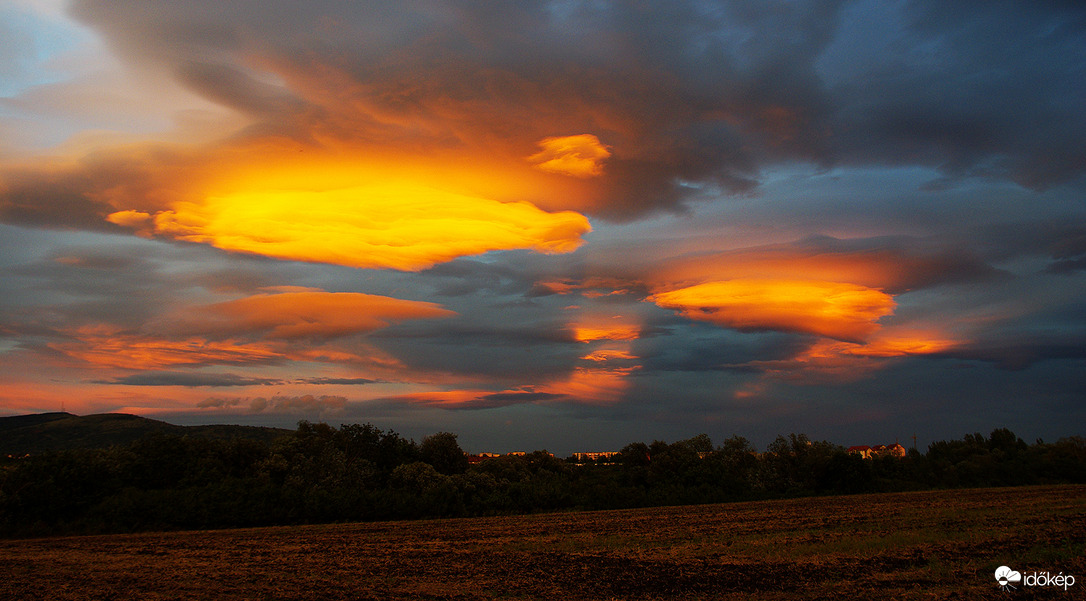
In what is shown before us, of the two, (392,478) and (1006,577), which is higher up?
(1006,577)

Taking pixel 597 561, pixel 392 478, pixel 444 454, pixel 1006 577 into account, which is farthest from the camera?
pixel 444 454

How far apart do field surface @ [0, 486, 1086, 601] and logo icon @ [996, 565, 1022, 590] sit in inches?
9.2

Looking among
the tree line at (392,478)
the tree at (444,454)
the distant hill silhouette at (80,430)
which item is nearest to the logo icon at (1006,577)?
the tree line at (392,478)

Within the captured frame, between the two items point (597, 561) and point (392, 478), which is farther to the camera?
point (392, 478)

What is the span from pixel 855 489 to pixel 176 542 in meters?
58.5

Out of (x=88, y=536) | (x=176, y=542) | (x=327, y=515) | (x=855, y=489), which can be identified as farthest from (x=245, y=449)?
(x=855, y=489)

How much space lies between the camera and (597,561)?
20.5 metres

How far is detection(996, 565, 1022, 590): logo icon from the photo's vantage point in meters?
13.3

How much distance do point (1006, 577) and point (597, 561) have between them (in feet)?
37.4

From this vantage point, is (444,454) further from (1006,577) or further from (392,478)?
(1006,577)

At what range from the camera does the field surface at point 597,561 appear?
1509 centimetres

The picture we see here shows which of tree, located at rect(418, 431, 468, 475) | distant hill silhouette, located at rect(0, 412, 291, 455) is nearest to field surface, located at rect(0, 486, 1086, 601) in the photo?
tree, located at rect(418, 431, 468, 475)

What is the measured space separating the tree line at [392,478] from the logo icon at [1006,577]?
37.8m

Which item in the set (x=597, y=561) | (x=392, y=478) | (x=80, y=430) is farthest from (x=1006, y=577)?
(x=80, y=430)
